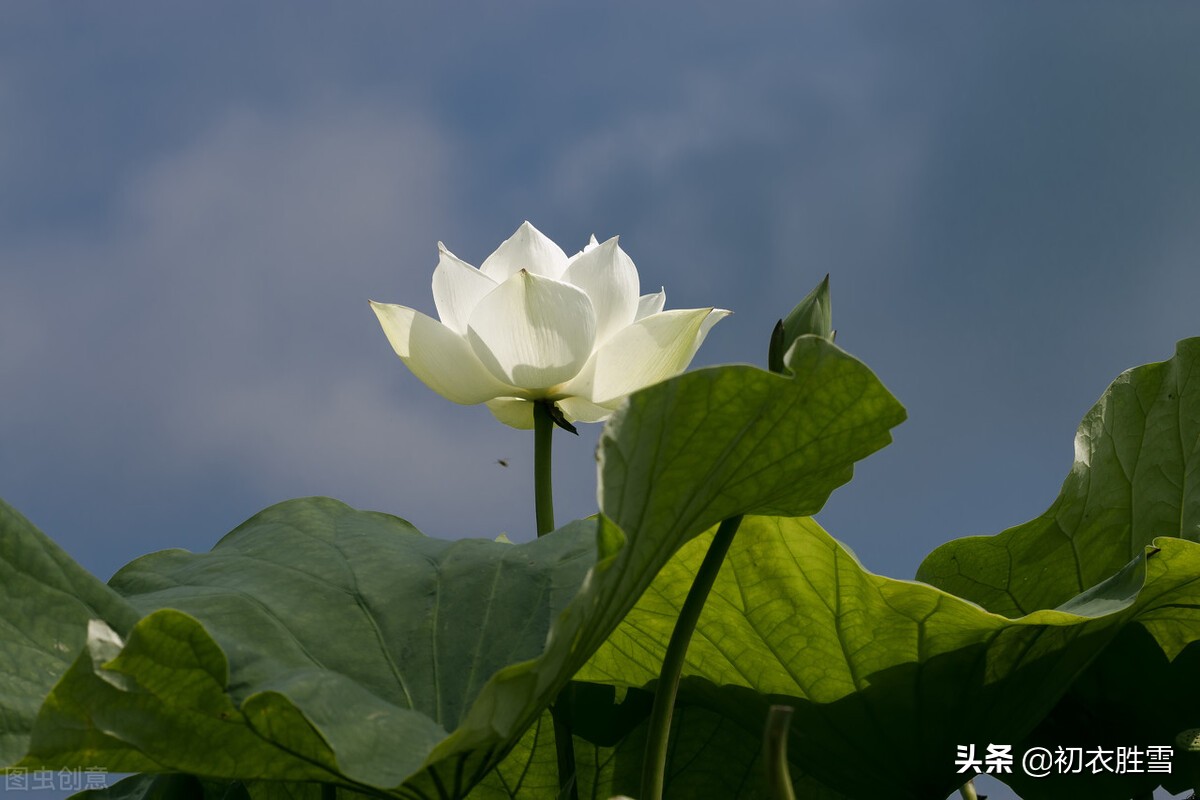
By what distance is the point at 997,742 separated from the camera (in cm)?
78

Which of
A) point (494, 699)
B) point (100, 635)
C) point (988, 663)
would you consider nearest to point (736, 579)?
point (988, 663)

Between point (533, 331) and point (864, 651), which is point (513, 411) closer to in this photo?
point (533, 331)

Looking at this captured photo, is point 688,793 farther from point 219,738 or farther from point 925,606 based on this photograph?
point 219,738

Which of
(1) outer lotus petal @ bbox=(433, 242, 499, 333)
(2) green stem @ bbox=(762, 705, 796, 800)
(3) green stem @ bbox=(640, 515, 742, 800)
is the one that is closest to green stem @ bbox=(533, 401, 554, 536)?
(1) outer lotus petal @ bbox=(433, 242, 499, 333)

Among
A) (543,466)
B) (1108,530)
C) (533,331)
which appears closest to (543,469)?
(543,466)

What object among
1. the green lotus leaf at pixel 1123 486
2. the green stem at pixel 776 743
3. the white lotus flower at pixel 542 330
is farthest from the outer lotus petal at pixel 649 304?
the green stem at pixel 776 743

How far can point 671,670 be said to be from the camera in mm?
586

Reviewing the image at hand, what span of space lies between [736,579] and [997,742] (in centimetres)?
22

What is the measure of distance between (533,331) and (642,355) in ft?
0.30

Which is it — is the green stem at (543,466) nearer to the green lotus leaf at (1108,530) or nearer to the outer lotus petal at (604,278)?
the outer lotus petal at (604,278)

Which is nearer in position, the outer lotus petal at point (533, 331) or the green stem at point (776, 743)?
the green stem at point (776, 743)

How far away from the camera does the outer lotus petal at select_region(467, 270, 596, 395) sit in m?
0.84

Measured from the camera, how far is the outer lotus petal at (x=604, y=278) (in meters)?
0.87

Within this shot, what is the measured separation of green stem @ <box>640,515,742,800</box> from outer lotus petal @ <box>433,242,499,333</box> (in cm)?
34
